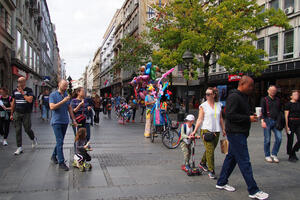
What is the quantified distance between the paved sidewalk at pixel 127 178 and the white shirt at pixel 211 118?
0.98 meters

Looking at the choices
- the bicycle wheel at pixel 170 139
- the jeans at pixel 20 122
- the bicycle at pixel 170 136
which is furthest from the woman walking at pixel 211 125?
the jeans at pixel 20 122

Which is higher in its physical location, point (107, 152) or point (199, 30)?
point (199, 30)

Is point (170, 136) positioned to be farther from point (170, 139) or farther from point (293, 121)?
point (293, 121)

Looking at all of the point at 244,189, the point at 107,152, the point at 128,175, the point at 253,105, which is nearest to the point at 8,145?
the point at 107,152

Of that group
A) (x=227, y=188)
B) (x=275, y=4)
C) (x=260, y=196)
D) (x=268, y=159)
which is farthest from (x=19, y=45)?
(x=260, y=196)

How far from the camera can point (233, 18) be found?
17.3m

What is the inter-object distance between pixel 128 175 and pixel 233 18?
14.6 m

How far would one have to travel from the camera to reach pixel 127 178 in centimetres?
523

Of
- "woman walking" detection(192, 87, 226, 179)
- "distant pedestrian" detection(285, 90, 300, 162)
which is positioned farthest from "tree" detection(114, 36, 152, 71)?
"woman walking" detection(192, 87, 226, 179)

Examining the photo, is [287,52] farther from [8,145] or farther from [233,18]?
[8,145]

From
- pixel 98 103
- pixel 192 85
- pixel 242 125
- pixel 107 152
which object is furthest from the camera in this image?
pixel 192 85

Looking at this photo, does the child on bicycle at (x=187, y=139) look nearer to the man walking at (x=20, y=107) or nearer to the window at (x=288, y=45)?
the man walking at (x=20, y=107)

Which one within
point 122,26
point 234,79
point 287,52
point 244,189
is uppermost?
point 122,26

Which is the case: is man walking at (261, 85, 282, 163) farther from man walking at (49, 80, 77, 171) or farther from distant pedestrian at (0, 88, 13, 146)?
distant pedestrian at (0, 88, 13, 146)
